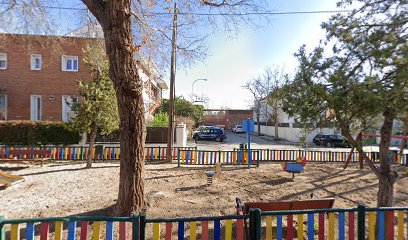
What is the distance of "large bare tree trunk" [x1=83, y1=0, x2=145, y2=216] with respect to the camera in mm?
4555

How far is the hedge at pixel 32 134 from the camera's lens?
47.0 ft

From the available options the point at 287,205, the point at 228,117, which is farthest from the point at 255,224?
the point at 228,117

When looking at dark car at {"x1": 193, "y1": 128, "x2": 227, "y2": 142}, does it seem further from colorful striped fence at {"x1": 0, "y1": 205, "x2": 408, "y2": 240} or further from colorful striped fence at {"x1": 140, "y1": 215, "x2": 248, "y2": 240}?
colorful striped fence at {"x1": 140, "y1": 215, "x2": 248, "y2": 240}

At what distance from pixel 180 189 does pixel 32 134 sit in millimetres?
12425

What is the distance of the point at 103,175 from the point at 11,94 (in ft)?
44.7

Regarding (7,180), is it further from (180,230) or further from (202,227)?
(202,227)

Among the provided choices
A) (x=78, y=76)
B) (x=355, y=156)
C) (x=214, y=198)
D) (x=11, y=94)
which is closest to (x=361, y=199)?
(x=214, y=198)

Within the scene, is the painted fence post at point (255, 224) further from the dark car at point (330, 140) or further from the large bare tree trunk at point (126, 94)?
the dark car at point (330, 140)

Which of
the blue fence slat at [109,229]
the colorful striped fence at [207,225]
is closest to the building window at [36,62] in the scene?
the colorful striped fence at [207,225]

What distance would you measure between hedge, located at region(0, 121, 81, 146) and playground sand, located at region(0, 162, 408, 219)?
4817mm

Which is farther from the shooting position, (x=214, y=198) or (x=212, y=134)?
(x=212, y=134)

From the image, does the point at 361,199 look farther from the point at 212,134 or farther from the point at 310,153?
the point at 212,134

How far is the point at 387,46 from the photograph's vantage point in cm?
390

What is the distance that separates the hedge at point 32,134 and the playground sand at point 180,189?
4.82 meters
